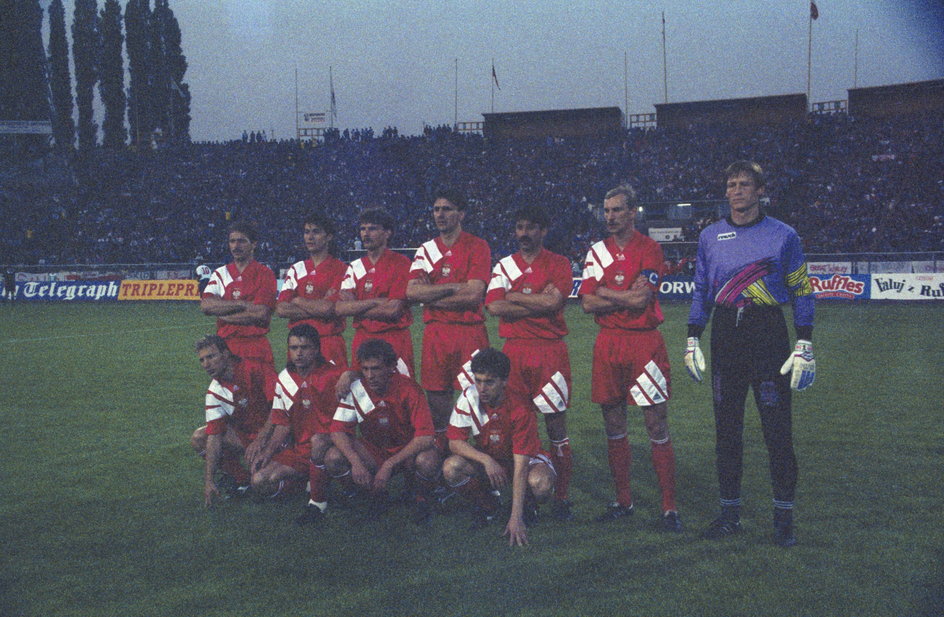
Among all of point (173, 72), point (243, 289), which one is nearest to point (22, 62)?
point (173, 72)

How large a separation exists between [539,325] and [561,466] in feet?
3.38

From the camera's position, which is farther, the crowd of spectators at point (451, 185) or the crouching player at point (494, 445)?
the crowd of spectators at point (451, 185)

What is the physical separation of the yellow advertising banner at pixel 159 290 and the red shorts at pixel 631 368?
28.0 meters

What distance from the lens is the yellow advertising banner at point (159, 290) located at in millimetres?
30547

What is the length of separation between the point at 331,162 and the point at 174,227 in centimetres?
1053

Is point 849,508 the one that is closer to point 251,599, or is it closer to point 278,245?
point 251,599

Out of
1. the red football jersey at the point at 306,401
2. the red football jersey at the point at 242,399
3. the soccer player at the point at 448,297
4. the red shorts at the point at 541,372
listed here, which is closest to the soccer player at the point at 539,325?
the red shorts at the point at 541,372

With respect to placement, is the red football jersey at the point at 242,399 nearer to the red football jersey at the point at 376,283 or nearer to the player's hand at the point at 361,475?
the red football jersey at the point at 376,283

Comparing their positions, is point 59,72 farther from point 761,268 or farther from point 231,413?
point 761,268

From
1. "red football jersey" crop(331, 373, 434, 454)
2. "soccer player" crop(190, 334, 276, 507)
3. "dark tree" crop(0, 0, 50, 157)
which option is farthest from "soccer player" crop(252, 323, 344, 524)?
"dark tree" crop(0, 0, 50, 157)

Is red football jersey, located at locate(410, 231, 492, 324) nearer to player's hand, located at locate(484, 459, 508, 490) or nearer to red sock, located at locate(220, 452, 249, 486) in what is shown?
player's hand, located at locate(484, 459, 508, 490)

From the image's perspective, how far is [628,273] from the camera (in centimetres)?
518

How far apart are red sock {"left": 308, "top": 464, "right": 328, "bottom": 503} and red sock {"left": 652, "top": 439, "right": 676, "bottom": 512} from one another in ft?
7.66

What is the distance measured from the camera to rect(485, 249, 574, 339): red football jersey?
5398 mm
